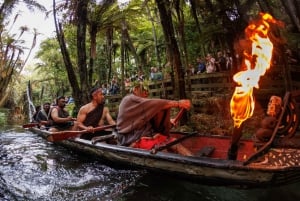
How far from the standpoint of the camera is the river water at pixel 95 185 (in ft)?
20.7

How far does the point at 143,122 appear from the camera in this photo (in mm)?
7121

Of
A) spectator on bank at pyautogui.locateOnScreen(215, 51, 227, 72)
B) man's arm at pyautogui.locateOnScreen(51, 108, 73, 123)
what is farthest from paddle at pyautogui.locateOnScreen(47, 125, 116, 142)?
spectator on bank at pyautogui.locateOnScreen(215, 51, 227, 72)

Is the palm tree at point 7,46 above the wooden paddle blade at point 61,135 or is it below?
above

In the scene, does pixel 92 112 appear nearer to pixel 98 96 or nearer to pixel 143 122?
pixel 98 96

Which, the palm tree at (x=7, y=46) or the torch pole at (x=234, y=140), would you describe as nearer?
the torch pole at (x=234, y=140)

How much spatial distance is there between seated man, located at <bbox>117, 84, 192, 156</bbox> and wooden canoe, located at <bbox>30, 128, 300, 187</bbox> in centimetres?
43

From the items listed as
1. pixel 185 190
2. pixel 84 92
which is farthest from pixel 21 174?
pixel 84 92

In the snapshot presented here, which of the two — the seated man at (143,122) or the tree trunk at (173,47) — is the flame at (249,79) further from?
the tree trunk at (173,47)

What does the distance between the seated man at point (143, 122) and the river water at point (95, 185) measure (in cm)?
62

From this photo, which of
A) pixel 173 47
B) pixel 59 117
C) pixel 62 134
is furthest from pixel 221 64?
pixel 62 134

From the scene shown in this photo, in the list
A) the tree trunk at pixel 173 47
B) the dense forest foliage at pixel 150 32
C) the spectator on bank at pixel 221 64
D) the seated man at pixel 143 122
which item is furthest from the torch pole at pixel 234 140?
the spectator on bank at pixel 221 64

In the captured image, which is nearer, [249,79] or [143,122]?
[249,79]

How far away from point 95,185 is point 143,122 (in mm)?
1626

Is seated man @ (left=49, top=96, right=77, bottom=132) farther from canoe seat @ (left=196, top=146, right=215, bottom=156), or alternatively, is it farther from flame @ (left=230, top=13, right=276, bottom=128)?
flame @ (left=230, top=13, right=276, bottom=128)
